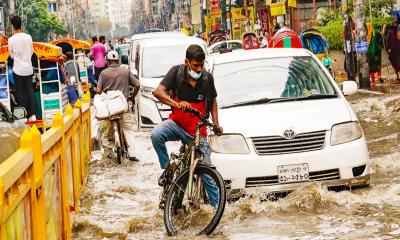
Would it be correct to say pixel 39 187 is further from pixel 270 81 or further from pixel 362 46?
pixel 362 46

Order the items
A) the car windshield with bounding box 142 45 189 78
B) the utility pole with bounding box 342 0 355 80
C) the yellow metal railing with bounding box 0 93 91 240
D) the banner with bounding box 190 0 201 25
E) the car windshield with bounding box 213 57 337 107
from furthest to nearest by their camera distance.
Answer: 1. the banner with bounding box 190 0 201 25
2. the utility pole with bounding box 342 0 355 80
3. the car windshield with bounding box 142 45 189 78
4. the car windshield with bounding box 213 57 337 107
5. the yellow metal railing with bounding box 0 93 91 240

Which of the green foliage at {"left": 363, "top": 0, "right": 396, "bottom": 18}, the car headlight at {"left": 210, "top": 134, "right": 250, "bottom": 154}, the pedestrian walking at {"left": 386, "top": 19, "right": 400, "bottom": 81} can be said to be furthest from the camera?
the green foliage at {"left": 363, "top": 0, "right": 396, "bottom": 18}

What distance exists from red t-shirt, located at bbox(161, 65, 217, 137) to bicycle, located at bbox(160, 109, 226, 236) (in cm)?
33

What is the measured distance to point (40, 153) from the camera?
5.15 m

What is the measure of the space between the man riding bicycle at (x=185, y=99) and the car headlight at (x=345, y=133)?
131cm

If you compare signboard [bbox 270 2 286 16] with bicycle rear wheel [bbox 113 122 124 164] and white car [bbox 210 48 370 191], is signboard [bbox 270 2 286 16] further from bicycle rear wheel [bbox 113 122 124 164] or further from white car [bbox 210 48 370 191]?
A: white car [bbox 210 48 370 191]

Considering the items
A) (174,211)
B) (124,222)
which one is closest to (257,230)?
(174,211)

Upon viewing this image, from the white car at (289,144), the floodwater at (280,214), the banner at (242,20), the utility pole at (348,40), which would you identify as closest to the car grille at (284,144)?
the white car at (289,144)

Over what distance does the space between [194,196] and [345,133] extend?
1997 millimetres

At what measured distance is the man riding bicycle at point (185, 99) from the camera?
7.66m

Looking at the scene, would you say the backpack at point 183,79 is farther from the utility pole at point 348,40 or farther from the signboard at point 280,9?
the signboard at point 280,9

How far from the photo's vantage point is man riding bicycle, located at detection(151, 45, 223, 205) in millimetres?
7660

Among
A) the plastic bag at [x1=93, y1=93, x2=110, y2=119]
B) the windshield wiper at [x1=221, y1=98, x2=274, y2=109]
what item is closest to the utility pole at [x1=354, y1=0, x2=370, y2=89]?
the plastic bag at [x1=93, y1=93, x2=110, y2=119]

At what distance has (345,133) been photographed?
330 inches
